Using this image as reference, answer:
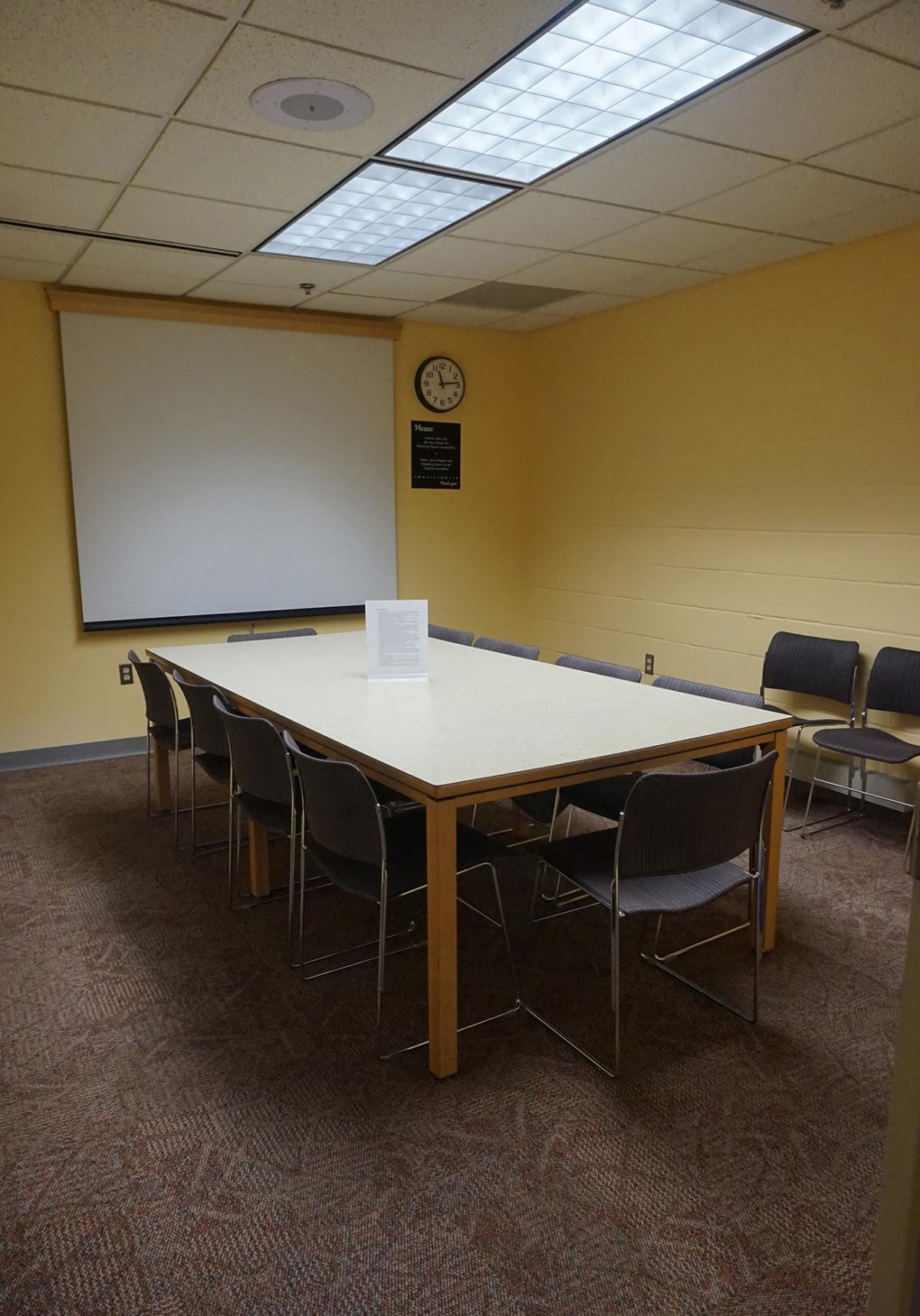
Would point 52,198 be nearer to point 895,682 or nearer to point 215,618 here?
point 215,618

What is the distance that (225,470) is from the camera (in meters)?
5.43

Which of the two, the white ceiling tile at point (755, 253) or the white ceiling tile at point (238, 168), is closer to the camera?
the white ceiling tile at point (238, 168)

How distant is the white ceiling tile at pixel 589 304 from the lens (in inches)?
203

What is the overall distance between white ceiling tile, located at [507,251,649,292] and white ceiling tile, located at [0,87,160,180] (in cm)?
213

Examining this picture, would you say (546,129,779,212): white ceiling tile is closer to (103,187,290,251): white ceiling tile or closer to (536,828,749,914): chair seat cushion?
(103,187,290,251): white ceiling tile

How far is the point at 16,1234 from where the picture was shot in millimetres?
1752

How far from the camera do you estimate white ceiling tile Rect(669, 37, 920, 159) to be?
2.37 meters

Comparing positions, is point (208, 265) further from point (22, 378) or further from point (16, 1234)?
point (16, 1234)

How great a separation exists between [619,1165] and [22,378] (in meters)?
4.88

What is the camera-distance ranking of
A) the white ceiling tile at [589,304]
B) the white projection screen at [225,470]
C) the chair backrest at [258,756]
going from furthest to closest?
1. the white ceiling tile at [589,304]
2. the white projection screen at [225,470]
3. the chair backrest at [258,756]

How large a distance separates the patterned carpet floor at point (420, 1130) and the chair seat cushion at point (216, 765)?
20.4 inches

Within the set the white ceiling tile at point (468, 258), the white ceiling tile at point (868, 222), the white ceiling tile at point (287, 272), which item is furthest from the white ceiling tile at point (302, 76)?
the white ceiling tile at point (868, 222)

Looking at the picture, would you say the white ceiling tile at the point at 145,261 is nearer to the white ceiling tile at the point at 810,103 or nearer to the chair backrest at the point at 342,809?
the white ceiling tile at the point at 810,103

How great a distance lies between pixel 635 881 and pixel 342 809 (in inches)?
32.6
